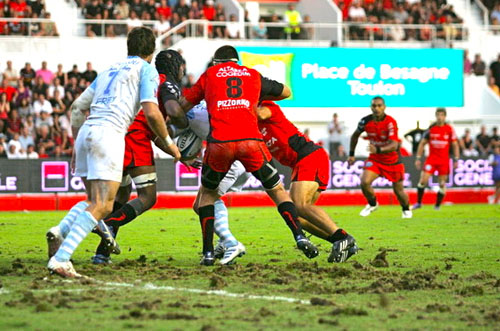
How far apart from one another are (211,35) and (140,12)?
2457 millimetres

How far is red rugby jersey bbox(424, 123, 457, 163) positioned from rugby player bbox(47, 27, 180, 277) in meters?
15.5

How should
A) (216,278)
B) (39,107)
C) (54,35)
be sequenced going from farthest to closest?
(54,35) → (39,107) → (216,278)

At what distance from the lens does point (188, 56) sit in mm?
32125

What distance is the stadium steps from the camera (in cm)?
3161

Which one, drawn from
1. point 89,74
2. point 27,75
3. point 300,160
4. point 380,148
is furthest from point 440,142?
point 300,160

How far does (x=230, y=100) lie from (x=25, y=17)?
22.0 metres

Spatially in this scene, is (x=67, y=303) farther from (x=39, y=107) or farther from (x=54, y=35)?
(x=54, y=35)

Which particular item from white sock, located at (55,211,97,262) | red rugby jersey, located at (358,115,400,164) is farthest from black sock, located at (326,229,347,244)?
red rugby jersey, located at (358,115,400,164)

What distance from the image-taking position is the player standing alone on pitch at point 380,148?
777 inches

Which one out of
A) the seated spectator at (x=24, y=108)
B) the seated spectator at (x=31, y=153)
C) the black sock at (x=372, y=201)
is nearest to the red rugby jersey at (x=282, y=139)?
the black sock at (x=372, y=201)

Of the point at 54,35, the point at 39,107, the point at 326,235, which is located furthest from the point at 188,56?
the point at 326,235

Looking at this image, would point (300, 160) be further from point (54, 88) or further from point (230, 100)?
point (54, 88)

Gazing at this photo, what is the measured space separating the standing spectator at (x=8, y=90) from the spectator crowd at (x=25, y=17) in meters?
2.79

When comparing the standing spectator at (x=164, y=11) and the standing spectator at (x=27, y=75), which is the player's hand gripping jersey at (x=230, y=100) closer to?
the standing spectator at (x=27, y=75)
